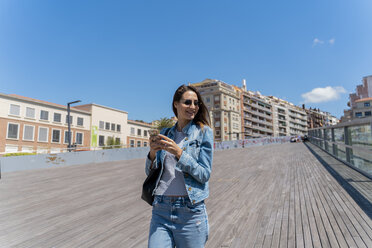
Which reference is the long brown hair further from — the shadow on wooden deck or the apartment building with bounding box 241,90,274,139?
the apartment building with bounding box 241,90,274,139

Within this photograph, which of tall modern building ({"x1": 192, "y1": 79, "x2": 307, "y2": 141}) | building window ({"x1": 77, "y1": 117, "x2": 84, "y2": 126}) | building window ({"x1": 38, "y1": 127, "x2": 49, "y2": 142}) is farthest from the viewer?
tall modern building ({"x1": 192, "y1": 79, "x2": 307, "y2": 141})

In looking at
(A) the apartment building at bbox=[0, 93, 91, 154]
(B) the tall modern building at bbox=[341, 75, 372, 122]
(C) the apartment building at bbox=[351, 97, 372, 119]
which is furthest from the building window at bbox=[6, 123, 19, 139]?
(C) the apartment building at bbox=[351, 97, 372, 119]

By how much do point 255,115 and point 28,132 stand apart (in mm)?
69670

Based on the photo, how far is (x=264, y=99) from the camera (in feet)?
311

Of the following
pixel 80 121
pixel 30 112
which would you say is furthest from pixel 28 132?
pixel 80 121

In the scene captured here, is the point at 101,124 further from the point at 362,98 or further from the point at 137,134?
the point at 362,98

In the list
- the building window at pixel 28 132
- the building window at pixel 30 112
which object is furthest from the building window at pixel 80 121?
the building window at pixel 28 132

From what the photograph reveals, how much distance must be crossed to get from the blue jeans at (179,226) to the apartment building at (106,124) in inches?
1742

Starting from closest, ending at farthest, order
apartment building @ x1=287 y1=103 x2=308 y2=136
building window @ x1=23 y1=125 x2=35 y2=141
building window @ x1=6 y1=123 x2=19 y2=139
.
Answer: building window @ x1=6 y1=123 x2=19 y2=139
building window @ x1=23 y1=125 x2=35 y2=141
apartment building @ x1=287 y1=103 x2=308 y2=136

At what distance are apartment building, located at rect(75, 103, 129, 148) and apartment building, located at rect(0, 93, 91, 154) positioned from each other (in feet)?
5.59

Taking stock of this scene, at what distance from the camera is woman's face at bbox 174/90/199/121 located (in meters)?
1.79

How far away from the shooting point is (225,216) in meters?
4.70

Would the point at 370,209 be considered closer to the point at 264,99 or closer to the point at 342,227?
the point at 342,227

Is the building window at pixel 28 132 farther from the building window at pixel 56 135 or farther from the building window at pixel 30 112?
the building window at pixel 56 135
